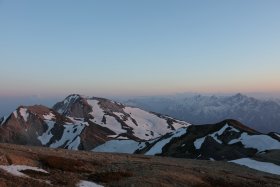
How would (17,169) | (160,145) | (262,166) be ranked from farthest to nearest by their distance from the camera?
(160,145) → (262,166) → (17,169)

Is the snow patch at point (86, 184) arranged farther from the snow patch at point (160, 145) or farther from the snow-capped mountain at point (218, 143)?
the snow patch at point (160, 145)

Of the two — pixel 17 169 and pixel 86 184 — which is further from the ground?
pixel 17 169

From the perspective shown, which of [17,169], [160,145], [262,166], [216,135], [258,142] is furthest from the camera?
[160,145]

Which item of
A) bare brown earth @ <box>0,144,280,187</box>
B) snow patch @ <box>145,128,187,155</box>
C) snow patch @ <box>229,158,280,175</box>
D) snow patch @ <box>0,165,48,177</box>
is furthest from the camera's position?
snow patch @ <box>145,128,187,155</box>

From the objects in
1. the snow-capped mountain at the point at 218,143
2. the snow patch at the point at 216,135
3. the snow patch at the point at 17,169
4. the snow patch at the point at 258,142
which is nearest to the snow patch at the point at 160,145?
the snow-capped mountain at the point at 218,143

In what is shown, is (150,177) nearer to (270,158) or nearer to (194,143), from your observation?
(270,158)

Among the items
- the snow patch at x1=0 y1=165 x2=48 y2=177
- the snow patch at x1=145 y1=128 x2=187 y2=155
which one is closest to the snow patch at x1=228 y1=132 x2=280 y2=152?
the snow patch at x1=145 y1=128 x2=187 y2=155

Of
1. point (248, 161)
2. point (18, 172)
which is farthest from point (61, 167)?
point (248, 161)

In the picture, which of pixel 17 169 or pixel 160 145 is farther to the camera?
pixel 160 145

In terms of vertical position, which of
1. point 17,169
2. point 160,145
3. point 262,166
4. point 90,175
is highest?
point 17,169

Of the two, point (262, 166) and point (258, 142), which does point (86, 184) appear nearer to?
point (262, 166)

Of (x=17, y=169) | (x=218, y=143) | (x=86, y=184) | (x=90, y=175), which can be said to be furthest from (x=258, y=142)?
(x=17, y=169)

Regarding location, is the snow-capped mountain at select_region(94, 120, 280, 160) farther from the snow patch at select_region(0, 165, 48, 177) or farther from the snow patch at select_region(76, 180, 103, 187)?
the snow patch at select_region(0, 165, 48, 177)

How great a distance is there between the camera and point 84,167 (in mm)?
42312
